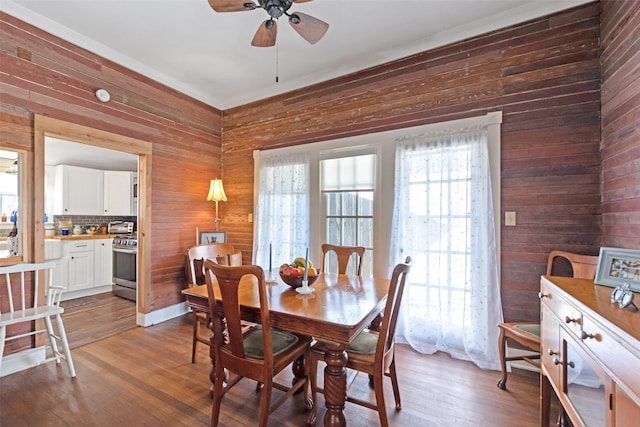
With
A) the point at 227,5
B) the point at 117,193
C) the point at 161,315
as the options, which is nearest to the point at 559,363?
the point at 227,5

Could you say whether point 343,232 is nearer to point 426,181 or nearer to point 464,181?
point 426,181

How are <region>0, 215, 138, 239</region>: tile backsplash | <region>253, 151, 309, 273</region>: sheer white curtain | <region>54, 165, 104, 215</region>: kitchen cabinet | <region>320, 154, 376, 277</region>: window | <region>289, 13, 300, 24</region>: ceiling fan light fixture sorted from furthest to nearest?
<region>0, 215, 138, 239</region>: tile backsplash
<region>54, 165, 104, 215</region>: kitchen cabinet
<region>253, 151, 309, 273</region>: sheer white curtain
<region>320, 154, 376, 277</region>: window
<region>289, 13, 300, 24</region>: ceiling fan light fixture

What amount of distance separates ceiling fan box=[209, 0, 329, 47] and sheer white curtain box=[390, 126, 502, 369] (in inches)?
53.0

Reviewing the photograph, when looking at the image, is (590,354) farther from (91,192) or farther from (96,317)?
(91,192)

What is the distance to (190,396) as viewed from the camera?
6.61 ft

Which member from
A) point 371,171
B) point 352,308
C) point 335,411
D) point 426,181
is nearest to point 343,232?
point 371,171

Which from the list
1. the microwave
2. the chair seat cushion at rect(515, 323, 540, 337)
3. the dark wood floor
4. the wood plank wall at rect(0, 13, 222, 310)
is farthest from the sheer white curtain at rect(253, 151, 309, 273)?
the microwave

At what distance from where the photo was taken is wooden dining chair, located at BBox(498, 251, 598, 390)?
195 cm

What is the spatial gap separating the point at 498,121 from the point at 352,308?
2132 mm

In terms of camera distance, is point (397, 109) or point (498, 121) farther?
point (397, 109)

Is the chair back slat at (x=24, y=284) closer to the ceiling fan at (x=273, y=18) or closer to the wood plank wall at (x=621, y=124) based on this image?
the ceiling fan at (x=273, y=18)

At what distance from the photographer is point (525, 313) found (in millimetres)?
2389

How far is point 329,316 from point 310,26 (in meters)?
2.01

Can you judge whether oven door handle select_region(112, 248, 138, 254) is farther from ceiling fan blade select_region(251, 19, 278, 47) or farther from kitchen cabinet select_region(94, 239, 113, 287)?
ceiling fan blade select_region(251, 19, 278, 47)
